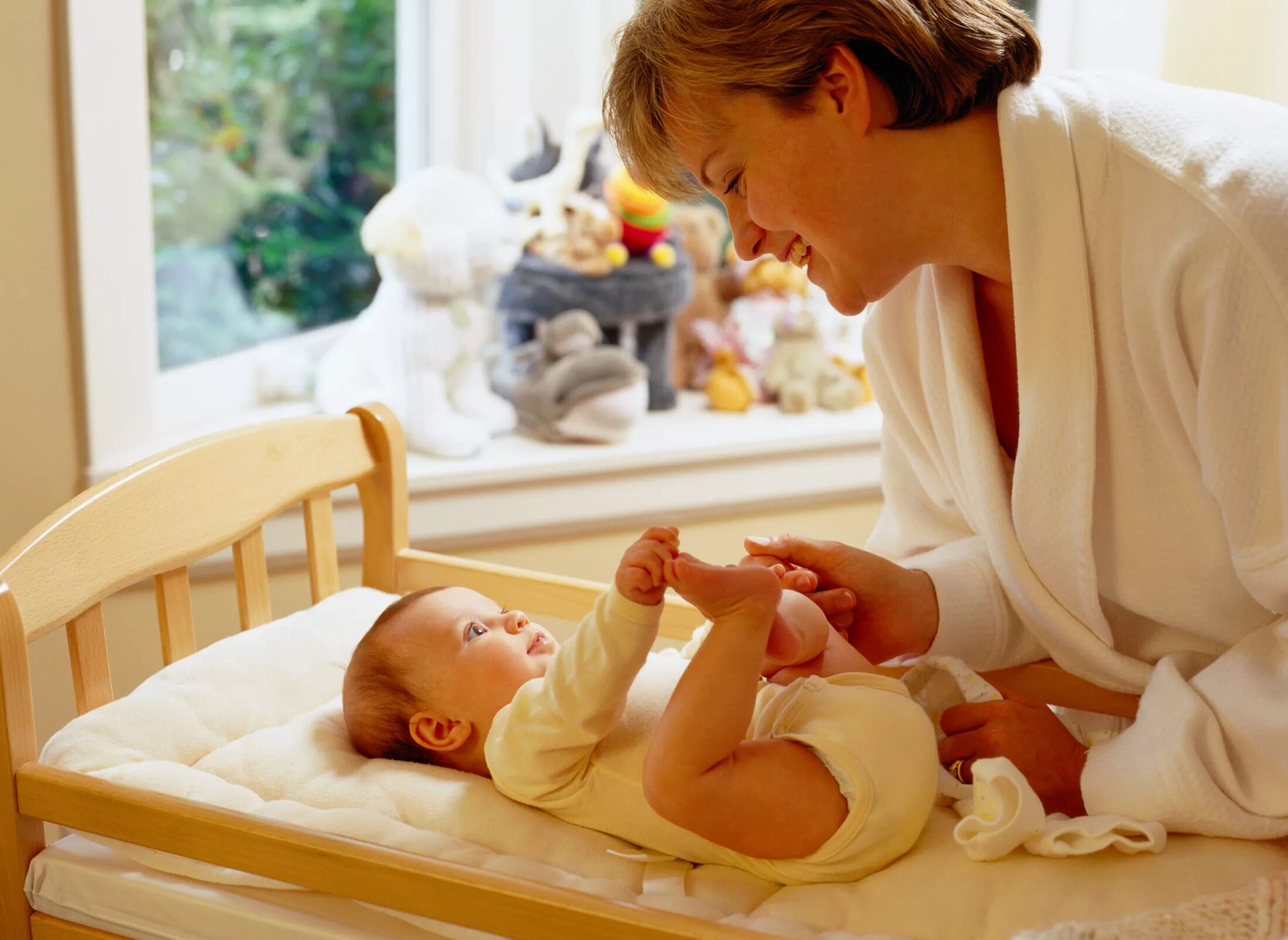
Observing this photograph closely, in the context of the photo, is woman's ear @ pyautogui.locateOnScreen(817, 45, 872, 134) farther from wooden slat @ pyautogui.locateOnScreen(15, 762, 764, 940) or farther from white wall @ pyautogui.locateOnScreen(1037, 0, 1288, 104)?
Result: white wall @ pyautogui.locateOnScreen(1037, 0, 1288, 104)

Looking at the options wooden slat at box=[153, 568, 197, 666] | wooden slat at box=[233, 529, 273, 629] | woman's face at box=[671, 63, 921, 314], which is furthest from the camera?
wooden slat at box=[233, 529, 273, 629]

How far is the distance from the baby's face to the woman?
25 centimetres

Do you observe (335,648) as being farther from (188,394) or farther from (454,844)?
(188,394)

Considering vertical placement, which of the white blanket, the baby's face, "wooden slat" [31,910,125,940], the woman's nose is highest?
the woman's nose

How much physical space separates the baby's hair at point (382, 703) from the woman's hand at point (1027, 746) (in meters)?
0.49

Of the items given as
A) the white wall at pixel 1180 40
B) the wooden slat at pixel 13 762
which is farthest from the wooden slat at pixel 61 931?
the white wall at pixel 1180 40

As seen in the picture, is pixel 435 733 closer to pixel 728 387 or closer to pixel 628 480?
pixel 628 480

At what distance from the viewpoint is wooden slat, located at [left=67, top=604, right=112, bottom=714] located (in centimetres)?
119

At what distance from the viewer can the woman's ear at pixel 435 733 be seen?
1.18 m

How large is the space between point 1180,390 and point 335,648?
2.88ft

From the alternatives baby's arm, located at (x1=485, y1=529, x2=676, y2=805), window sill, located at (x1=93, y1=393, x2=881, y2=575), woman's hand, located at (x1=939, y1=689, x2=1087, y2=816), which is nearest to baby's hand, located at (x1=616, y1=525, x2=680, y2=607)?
baby's arm, located at (x1=485, y1=529, x2=676, y2=805)

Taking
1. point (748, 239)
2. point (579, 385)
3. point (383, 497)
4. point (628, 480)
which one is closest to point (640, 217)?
point (579, 385)

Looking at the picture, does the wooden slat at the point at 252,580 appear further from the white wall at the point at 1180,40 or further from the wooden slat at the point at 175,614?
the white wall at the point at 1180,40

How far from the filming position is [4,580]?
1086 millimetres
